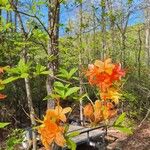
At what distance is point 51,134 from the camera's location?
54.2 inches

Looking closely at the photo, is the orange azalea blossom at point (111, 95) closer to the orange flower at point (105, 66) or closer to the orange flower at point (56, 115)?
the orange flower at point (105, 66)

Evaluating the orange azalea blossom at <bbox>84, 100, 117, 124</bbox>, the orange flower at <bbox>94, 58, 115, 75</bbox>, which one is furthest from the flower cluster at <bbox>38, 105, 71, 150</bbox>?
the orange flower at <bbox>94, 58, 115, 75</bbox>

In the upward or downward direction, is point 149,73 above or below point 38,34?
below

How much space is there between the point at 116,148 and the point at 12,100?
3601 millimetres

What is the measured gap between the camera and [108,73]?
4.91 feet

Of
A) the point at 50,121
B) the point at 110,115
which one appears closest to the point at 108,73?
the point at 110,115

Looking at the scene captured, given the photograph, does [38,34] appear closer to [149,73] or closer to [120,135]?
[120,135]

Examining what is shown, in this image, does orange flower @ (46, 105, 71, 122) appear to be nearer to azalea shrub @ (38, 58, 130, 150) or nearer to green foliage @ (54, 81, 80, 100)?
azalea shrub @ (38, 58, 130, 150)

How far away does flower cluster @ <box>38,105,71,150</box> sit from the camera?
1373 mm

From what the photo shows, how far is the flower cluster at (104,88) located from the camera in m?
1.49

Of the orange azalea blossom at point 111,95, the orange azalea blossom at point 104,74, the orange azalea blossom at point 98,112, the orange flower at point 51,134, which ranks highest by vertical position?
the orange azalea blossom at point 104,74

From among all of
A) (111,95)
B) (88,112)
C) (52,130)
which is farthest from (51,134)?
(111,95)

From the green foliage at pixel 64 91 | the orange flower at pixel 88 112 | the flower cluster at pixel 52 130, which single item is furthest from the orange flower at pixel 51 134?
the green foliage at pixel 64 91

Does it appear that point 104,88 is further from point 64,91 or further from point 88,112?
point 64,91
